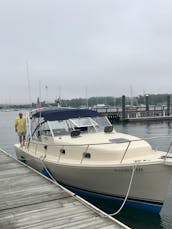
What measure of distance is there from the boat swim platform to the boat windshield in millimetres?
2171

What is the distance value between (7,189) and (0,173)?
7.83 feet

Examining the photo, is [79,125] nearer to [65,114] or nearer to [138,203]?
[65,114]

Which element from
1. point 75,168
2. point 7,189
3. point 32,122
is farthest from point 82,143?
point 32,122

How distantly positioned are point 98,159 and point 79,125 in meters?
3.00

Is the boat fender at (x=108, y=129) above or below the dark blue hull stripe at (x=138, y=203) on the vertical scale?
above

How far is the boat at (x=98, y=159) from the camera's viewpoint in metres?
9.30

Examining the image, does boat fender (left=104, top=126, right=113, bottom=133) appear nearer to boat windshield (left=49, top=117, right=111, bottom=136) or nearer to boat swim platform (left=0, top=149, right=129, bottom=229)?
boat windshield (left=49, top=117, right=111, bottom=136)

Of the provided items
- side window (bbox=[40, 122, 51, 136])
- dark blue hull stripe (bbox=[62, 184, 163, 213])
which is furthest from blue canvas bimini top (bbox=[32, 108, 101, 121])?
dark blue hull stripe (bbox=[62, 184, 163, 213])

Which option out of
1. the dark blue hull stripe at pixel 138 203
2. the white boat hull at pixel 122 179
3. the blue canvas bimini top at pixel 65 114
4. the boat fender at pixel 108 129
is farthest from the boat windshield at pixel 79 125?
the dark blue hull stripe at pixel 138 203

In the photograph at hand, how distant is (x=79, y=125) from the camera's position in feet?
42.4

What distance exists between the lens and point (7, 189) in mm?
9930

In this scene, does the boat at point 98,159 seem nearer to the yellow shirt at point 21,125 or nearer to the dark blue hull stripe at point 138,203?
the dark blue hull stripe at point 138,203

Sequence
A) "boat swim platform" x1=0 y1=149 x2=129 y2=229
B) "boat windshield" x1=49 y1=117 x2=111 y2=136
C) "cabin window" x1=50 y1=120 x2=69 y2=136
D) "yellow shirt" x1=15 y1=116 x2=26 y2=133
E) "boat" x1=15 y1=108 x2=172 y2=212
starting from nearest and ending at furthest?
"boat swim platform" x1=0 y1=149 x2=129 y2=229, "boat" x1=15 y1=108 x2=172 y2=212, "cabin window" x1=50 y1=120 x2=69 y2=136, "boat windshield" x1=49 y1=117 x2=111 y2=136, "yellow shirt" x1=15 y1=116 x2=26 y2=133

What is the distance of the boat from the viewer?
9297mm
